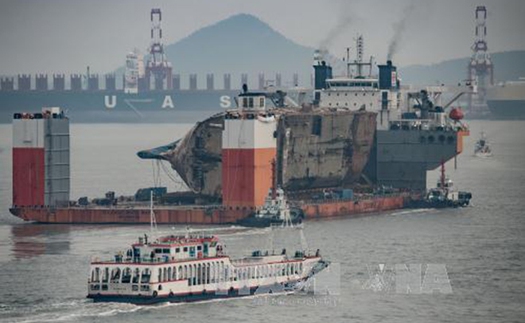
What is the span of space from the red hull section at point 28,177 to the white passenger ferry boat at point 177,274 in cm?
3106

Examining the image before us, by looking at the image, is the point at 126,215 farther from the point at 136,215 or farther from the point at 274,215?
the point at 274,215

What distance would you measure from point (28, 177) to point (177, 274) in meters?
34.4

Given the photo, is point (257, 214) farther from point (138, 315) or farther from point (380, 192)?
point (138, 315)

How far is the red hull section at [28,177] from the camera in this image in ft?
318

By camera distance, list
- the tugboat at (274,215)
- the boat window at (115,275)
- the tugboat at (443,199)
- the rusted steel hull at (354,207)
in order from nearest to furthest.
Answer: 1. the boat window at (115,275)
2. the tugboat at (274,215)
3. the rusted steel hull at (354,207)
4. the tugboat at (443,199)

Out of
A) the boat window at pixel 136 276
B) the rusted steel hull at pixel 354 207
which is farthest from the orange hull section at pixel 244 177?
the boat window at pixel 136 276

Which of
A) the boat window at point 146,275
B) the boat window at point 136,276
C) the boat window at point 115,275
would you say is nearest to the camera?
the boat window at point 146,275

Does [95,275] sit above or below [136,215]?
below

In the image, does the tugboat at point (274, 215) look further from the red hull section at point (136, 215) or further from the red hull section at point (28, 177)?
the red hull section at point (28, 177)

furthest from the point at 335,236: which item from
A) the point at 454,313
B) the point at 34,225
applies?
the point at 454,313

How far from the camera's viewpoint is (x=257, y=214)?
93.4 metres

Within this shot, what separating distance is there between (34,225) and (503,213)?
25817 mm

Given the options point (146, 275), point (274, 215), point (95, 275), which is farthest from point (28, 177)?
point (146, 275)

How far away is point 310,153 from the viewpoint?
338 feet
